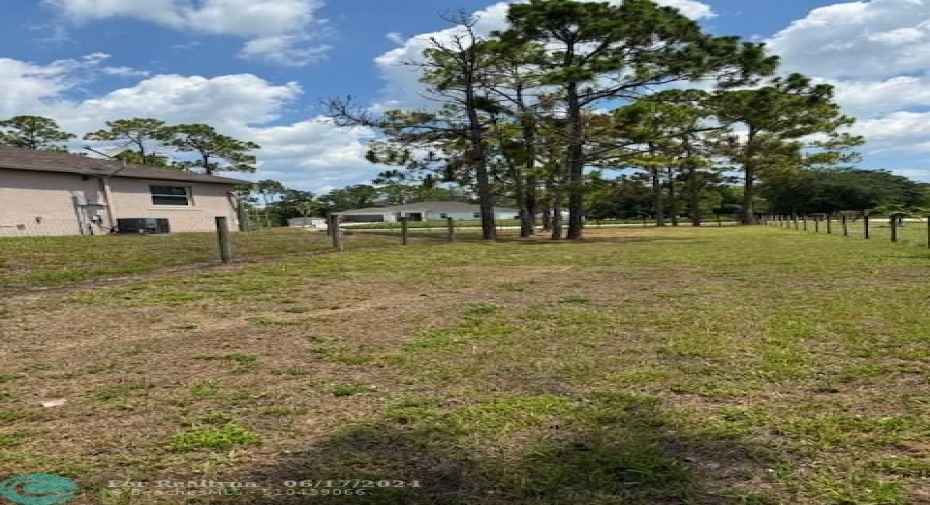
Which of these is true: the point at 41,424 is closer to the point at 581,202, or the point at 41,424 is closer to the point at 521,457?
the point at 521,457

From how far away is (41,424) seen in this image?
3.11m

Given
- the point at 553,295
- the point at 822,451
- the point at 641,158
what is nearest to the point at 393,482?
the point at 822,451

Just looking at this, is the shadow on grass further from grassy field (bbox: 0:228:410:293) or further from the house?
the house

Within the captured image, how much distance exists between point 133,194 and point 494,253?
52.9ft

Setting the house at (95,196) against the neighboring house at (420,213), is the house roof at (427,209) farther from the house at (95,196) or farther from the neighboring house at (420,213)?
the house at (95,196)

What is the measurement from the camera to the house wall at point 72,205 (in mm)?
20219

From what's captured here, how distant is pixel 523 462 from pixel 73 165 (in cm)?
2455

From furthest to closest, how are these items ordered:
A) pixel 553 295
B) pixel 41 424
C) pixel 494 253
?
pixel 494 253 → pixel 553 295 → pixel 41 424

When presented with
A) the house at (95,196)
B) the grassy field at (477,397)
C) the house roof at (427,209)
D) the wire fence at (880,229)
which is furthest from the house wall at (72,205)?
the house roof at (427,209)

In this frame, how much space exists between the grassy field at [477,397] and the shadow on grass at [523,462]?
1 cm

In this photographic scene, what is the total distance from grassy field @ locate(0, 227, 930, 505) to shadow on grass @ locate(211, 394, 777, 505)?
11 millimetres

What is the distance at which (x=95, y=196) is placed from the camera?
22906 mm

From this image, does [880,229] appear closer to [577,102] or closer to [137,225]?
[577,102]

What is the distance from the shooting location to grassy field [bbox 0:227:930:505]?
2462mm
